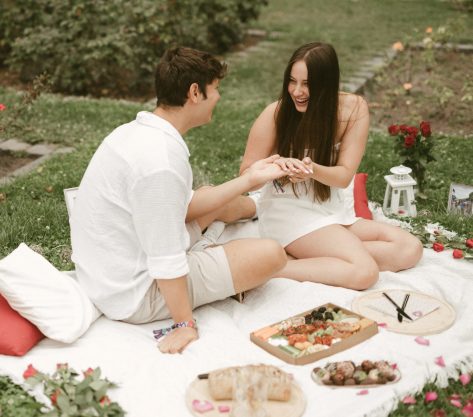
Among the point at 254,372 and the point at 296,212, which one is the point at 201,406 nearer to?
the point at 254,372

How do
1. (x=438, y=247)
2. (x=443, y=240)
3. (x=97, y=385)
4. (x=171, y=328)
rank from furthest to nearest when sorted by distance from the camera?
(x=443, y=240), (x=438, y=247), (x=171, y=328), (x=97, y=385)

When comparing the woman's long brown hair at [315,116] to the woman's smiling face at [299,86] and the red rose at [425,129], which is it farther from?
the red rose at [425,129]

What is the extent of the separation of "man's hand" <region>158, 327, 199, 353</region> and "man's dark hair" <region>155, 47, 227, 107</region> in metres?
1.05

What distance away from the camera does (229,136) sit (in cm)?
695

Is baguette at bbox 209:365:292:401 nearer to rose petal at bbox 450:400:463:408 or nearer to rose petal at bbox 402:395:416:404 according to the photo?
rose petal at bbox 402:395:416:404

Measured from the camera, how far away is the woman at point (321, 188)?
13.2 ft

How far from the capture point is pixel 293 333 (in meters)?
3.48

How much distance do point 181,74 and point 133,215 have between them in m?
0.67

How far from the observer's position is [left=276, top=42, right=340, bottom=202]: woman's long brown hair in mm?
3945

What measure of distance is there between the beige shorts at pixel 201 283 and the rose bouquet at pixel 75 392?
45cm

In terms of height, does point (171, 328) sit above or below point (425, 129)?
below

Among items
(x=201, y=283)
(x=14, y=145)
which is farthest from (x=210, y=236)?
(x=14, y=145)

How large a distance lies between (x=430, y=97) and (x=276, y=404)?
583cm

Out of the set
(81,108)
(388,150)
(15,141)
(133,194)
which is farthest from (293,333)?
(81,108)
